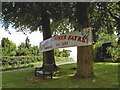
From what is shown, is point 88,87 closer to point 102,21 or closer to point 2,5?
point 2,5

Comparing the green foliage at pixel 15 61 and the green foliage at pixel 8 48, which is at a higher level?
the green foliage at pixel 8 48

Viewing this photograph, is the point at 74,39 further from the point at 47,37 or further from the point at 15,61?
the point at 15,61

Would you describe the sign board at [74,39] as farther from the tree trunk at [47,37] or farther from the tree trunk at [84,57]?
the tree trunk at [47,37]

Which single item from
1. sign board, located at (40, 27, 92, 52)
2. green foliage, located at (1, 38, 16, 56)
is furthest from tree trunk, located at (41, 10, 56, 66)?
green foliage, located at (1, 38, 16, 56)

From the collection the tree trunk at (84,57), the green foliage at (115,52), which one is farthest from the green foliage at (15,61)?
the tree trunk at (84,57)

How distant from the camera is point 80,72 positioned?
627 inches

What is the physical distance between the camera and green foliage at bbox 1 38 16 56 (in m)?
34.4

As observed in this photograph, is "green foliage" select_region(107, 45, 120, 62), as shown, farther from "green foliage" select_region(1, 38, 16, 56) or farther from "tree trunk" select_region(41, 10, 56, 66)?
"green foliage" select_region(1, 38, 16, 56)

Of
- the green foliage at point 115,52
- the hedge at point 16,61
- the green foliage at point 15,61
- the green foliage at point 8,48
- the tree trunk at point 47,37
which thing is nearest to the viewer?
the tree trunk at point 47,37

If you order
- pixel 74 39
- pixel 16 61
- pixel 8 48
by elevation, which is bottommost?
pixel 16 61

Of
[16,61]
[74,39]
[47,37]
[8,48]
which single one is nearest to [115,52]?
[47,37]

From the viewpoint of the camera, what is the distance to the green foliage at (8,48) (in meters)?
34.4

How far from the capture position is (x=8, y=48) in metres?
35.5

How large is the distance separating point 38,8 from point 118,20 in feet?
38.5
